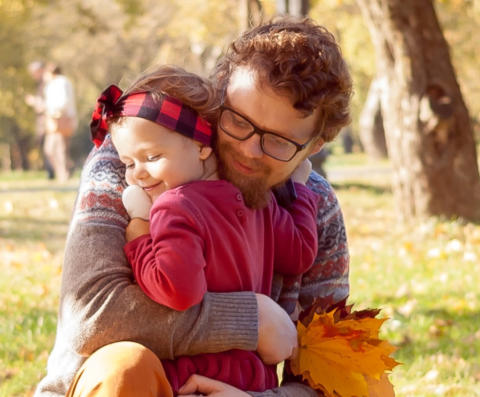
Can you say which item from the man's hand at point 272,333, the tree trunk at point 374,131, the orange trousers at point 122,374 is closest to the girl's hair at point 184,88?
the man's hand at point 272,333

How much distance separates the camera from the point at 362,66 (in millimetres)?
24281

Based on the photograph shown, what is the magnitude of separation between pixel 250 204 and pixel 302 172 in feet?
1.41

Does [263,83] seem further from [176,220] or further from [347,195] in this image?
[347,195]

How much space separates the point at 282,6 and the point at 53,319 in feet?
16.4

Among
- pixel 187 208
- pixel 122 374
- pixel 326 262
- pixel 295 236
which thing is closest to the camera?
pixel 122 374

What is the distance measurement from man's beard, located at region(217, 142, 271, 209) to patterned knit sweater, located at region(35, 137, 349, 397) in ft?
0.91

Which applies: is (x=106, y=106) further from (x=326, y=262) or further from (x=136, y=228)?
(x=326, y=262)

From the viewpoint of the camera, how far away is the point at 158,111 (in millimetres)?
2398

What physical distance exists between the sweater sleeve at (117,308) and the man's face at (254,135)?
12.4 inches

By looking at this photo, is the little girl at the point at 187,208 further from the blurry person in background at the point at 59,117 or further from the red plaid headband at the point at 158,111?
the blurry person in background at the point at 59,117

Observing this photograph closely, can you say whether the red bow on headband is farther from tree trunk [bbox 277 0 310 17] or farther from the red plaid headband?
tree trunk [bbox 277 0 310 17]

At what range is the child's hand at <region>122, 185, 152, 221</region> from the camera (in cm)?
244

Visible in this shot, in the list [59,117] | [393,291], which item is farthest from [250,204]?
[59,117]

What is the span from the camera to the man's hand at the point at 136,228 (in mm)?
2438
